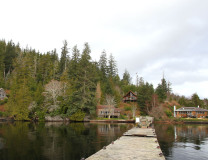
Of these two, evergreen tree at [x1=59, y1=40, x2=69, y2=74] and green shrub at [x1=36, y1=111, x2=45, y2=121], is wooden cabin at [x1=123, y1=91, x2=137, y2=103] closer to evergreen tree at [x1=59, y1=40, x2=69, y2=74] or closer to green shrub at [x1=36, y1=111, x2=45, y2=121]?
evergreen tree at [x1=59, y1=40, x2=69, y2=74]

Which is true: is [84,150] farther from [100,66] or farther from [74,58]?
[100,66]

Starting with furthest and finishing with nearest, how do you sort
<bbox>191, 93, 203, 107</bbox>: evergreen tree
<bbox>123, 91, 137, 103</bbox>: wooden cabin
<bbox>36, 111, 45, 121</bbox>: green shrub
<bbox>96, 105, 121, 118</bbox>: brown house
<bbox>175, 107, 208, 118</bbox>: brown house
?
<bbox>123, 91, 137, 103</bbox>: wooden cabin, <bbox>191, 93, 203, 107</bbox>: evergreen tree, <bbox>175, 107, 208, 118</bbox>: brown house, <bbox>96, 105, 121, 118</bbox>: brown house, <bbox>36, 111, 45, 121</bbox>: green shrub

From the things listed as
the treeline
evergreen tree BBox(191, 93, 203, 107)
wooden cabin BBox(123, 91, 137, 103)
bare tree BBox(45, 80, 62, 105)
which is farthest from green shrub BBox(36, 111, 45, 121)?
evergreen tree BBox(191, 93, 203, 107)

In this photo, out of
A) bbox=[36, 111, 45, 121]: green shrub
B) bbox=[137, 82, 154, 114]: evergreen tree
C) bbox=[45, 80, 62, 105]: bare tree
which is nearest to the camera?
bbox=[36, 111, 45, 121]: green shrub

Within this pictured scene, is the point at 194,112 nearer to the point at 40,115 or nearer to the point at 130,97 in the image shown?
the point at 130,97

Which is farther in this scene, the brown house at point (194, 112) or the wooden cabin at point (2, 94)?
the wooden cabin at point (2, 94)

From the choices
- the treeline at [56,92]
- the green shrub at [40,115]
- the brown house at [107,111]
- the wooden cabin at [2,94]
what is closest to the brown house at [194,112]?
the treeline at [56,92]

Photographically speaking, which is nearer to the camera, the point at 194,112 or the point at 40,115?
the point at 40,115

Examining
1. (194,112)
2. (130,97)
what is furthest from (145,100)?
(194,112)

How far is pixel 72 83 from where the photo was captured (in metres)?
70.3

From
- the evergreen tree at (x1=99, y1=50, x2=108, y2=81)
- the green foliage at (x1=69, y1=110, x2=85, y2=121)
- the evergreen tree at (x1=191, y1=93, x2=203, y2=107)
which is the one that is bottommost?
the green foliage at (x1=69, y1=110, x2=85, y2=121)

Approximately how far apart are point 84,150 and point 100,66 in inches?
3358

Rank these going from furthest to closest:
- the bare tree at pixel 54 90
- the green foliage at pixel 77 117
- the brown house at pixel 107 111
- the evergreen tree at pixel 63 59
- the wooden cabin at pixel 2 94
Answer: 1. the evergreen tree at pixel 63 59
2. the wooden cabin at pixel 2 94
3. the brown house at pixel 107 111
4. the bare tree at pixel 54 90
5. the green foliage at pixel 77 117

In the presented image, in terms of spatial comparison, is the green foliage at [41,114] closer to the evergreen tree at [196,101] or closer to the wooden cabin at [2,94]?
the wooden cabin at [2,94]
